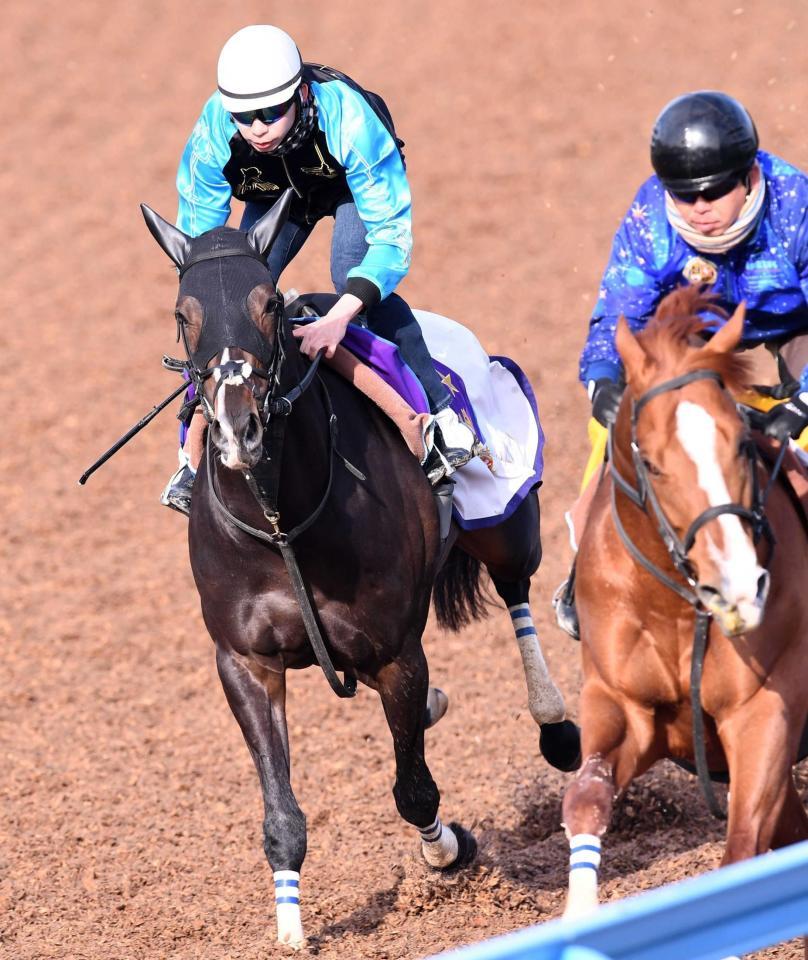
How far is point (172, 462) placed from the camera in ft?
36.5

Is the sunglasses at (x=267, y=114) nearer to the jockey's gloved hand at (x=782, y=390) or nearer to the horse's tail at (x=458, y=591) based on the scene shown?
the jockey's gloved hand at (x=782, y=390)

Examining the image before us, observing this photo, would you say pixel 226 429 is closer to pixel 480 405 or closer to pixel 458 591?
pixel 480 405

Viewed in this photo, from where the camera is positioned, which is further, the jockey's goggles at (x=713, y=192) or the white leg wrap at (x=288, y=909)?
the white leg wrap at (x=288, y=909)

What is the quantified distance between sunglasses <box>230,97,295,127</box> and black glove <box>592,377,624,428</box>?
1.62 meters

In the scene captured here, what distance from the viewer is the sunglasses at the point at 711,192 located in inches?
176

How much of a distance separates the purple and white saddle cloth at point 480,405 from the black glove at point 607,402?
1.39 metres

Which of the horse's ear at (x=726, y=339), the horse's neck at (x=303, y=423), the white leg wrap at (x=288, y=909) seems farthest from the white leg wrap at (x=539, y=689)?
the horse's ear at (x=726, y=339)

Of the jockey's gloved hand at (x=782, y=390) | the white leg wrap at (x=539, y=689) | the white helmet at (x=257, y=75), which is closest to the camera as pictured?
the jockey's gloved hand at (x=782, y=390)

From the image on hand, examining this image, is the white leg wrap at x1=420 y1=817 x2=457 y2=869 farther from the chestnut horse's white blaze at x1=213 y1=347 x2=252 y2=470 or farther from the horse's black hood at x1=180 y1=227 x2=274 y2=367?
the horse's black hood at x1=180 y1=227 x2=274 y2=367

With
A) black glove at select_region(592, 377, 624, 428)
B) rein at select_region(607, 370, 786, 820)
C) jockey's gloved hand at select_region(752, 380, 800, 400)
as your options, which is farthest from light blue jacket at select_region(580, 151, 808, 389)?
rein at select_region(607, 370, 786, 820)

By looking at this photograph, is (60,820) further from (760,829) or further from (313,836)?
(760,829)

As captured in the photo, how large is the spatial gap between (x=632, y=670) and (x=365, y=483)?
1.33 meters

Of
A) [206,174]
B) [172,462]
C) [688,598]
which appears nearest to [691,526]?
[688,598]

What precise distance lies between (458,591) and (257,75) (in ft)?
8.67
